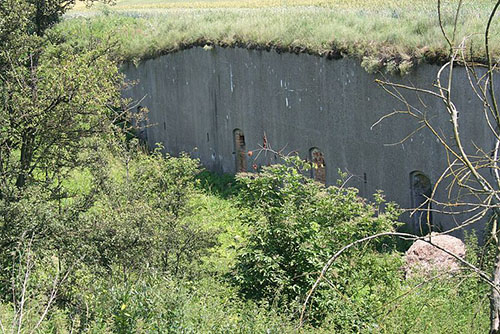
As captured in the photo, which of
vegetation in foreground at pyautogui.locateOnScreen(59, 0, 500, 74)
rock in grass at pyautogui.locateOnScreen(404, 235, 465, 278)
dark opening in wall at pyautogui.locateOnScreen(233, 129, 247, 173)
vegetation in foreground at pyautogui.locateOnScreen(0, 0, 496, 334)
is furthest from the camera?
dark opening in wall at pyautogui.locateOnScreen(233, 129, 247, 173)

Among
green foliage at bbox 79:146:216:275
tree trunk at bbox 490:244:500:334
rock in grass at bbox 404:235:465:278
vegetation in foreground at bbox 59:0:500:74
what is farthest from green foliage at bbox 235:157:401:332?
tree trunk at bbox 490:244:500:334

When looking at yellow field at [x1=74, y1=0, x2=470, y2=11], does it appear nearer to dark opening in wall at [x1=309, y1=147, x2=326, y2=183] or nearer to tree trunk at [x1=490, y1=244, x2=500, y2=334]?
dark opening in wall at [x1=309, y1=147, x2=326, y2=183]

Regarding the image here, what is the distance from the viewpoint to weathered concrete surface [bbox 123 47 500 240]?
14766mm

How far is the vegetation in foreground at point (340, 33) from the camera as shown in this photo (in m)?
15.1

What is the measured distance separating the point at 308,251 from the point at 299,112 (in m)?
7.76

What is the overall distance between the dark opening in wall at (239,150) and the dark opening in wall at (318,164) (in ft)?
10.8

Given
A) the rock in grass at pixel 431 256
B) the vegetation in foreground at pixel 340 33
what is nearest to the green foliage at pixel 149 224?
the rock in grass at pixel 431 256

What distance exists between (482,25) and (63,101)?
790 centimetres

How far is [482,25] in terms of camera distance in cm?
1455

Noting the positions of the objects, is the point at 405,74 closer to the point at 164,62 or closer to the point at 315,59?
the point at 315,59

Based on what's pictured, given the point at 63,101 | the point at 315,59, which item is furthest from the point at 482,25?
the point at 63,101

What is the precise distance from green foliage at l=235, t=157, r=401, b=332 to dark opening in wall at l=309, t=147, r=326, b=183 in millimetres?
5842

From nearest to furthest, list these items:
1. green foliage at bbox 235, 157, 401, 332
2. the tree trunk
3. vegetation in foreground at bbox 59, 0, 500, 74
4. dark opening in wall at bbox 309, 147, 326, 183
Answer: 1. the tree trunk
2. green foliage at bbox 235, 157, 401, 332
3. vegetation in foreground at bbox 59, 0, 500, 74
4. dark opening in wall at bbox 309, 147, 326, 183

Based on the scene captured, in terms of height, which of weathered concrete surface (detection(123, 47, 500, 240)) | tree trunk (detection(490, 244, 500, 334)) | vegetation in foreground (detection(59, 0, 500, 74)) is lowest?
weathered concrete surface (detection(123, 47, 500, 240))
